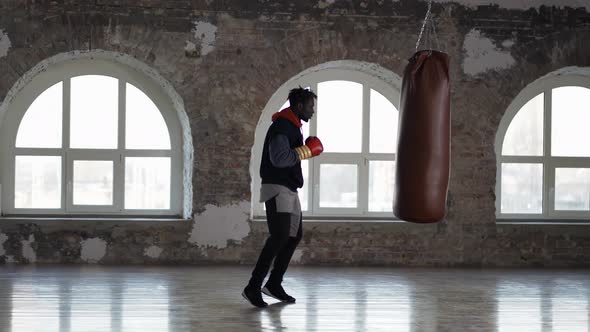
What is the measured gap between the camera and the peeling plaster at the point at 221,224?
8.62 meters

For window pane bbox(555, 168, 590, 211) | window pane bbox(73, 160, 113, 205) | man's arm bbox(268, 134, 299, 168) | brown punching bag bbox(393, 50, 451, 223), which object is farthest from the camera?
window pane bbox(555, 168, 590, 211)

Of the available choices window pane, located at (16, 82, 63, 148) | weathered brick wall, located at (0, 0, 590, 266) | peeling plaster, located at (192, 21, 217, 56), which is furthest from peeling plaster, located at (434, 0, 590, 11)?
window pane, located at (16, 82, 63, 148)

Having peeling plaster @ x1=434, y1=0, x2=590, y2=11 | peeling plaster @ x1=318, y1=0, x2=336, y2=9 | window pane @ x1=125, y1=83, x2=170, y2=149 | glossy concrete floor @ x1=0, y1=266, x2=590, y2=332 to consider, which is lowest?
glossy concrete floor @ x1=0, y1=266, x2=590, y2=332

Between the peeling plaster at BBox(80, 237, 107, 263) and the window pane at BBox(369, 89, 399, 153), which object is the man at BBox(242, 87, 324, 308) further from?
the window pane at BBox(369, 89, 399, 153)

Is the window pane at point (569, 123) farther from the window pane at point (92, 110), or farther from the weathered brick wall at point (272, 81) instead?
the window pane at point (92, 110)

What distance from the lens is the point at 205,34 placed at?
8.59 m

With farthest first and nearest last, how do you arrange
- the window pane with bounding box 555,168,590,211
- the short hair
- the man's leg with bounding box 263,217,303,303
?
1. the window pane with bounding box 555,168,590,211
2. the man's leg with bounding box 263,217,303,303
3. the short hair

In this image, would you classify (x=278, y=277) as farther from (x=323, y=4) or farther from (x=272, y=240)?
(x=323, y=4)

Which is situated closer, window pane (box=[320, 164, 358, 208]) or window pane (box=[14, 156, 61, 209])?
window pane (box=[14, 156, 61, 209])

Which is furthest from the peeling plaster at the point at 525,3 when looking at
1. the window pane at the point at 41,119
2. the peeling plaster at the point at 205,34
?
the window pane at the point at 41,119

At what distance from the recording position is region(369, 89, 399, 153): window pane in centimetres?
935

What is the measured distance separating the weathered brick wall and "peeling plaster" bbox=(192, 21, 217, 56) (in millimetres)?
10

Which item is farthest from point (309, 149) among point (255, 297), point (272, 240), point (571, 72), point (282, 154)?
point (571, 72)

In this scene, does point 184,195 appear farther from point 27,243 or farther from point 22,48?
point 22,48
